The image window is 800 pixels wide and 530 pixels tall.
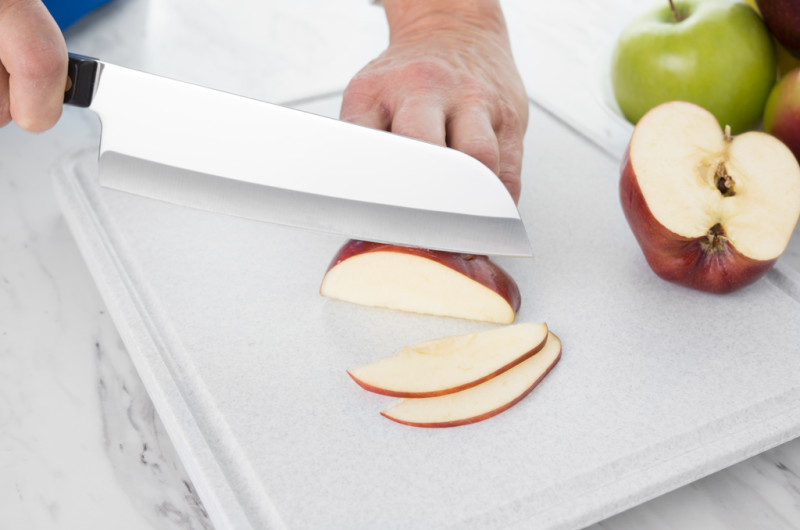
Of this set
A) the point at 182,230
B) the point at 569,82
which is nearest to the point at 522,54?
the point at 569,82

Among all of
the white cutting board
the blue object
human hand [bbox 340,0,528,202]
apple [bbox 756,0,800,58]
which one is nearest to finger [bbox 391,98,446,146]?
human hand [bbox 340,0,528,202]

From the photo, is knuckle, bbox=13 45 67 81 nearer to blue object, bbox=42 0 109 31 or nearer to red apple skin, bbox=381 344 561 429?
red apple skin, bbox=381 344 561 429

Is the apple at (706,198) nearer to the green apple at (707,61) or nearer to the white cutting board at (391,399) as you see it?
the white cutting board at (391,399)

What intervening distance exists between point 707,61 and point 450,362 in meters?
0.82

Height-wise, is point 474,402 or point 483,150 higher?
point 483,150

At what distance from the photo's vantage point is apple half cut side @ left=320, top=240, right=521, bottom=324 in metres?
1.08

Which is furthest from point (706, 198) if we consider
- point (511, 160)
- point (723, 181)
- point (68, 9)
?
point (68, 9)

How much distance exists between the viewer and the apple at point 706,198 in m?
1.12

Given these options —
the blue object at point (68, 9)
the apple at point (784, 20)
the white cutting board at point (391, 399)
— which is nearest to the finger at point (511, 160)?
the white cutting board at point (391, 399)

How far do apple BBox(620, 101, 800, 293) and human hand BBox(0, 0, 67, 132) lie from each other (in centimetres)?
76

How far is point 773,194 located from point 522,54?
1.00 metres

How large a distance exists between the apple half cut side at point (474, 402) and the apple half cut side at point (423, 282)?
0.11 m

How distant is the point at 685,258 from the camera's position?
1.14 metres

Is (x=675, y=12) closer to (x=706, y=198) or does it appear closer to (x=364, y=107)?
(x=706, y=198)
